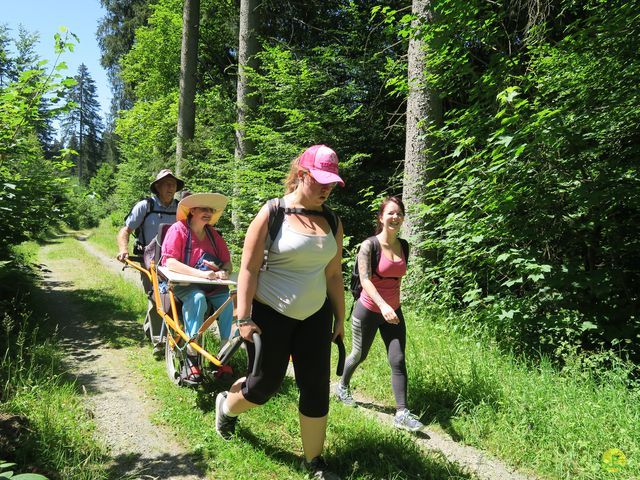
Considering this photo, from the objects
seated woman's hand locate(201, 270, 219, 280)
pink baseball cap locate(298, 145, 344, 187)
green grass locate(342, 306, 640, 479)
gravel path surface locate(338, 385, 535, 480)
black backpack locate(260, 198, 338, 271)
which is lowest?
gravel path surface locate(338, 385, 535, 480)

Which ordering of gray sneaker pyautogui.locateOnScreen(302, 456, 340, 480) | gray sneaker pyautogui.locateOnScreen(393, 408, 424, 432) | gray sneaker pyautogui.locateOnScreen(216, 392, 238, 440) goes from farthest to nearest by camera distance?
gray sneaker pyautogui.locateOnScreen(393, 408, 424, 432) → gray sneaker pyautogui.locateOnScreen(216, 392, 238, 440) → gray sneaker pyautogui.locateOnScreen(302, 456, 340, 480)

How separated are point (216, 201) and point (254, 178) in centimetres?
566

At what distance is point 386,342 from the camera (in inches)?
158

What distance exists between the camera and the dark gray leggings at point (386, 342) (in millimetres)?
3877

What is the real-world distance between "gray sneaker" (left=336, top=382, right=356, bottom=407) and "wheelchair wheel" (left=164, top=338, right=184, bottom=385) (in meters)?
1.55

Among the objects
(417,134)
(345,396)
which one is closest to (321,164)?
(345,396)

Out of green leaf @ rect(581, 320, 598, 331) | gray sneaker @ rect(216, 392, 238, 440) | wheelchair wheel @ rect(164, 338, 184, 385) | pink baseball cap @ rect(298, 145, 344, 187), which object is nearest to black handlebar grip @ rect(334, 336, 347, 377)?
gray sneaker @ rect(216, 392, 238, 440)

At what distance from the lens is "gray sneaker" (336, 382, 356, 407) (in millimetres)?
4172

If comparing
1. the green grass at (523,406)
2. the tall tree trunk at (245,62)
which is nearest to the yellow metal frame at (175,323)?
the green grass at (523,406)

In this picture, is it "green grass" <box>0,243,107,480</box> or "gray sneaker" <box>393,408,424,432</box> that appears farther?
"gray sneaker" <box>393,408,424,432</box>

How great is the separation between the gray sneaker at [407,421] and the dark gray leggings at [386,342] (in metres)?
0.07

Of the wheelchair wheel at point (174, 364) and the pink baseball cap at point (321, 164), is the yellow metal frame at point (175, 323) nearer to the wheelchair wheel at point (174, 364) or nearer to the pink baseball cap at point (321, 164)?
the wheelchair wheel at point (174, 364)

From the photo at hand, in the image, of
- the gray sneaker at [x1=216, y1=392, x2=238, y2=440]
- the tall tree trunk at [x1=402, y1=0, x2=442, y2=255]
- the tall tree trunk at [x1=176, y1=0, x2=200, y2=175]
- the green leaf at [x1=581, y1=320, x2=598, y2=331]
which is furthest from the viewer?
the tall tree trunk at [x1=176, y1=0, x2=200, y2=175]

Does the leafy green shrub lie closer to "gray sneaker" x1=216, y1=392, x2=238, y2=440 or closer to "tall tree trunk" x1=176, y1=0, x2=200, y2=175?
"gray sneaker" x1=216, y1=392, x2=238, y2=440
